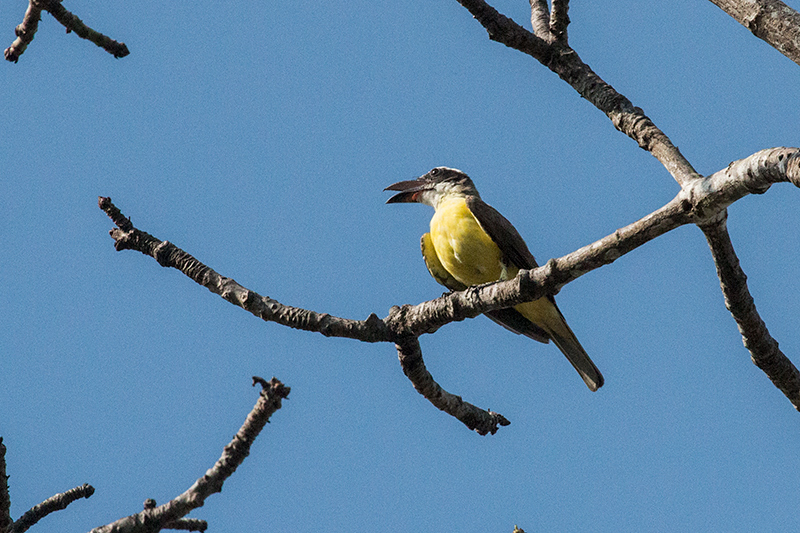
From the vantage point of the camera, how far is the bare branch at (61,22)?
4258 mm

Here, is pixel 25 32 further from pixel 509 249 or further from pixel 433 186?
pixel 433 186

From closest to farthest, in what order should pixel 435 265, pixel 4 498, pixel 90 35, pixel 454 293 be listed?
pixel 4 498
pixel 90 35
pixel 454 293
pixel 435 265

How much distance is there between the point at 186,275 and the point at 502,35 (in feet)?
8.30

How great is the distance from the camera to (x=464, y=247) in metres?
7.30

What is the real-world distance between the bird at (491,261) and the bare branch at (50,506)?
13.3 feet

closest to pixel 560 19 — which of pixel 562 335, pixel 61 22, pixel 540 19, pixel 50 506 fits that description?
pixel 540 19

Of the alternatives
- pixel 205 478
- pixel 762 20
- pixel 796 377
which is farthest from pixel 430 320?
pixel 762 20

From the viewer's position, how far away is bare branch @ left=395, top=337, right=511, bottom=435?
5.01 meters

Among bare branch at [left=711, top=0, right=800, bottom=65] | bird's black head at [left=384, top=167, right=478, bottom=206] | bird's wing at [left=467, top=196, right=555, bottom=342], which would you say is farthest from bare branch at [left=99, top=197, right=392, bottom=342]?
bird's black head at [left=384, top=167, right=478, bottom=206]

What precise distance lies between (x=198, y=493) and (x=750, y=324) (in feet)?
10.1

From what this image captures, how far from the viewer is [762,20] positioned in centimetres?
348

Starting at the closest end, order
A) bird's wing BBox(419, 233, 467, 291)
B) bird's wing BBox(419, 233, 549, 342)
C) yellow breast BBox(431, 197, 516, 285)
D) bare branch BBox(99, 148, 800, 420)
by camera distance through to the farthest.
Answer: bare branch BBox(99, 148, 800, 420) → yellow breast BBox(431, 197, 516, 285) → bird's wing BBox(419, 233, 549, 342) → bird's wing BBox(419, 233, 467, 291)

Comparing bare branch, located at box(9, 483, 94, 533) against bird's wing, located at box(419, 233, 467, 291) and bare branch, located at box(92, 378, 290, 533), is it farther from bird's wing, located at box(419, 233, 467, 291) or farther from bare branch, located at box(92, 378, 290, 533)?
bird's wing, located at box(419, 233, 467, 291)

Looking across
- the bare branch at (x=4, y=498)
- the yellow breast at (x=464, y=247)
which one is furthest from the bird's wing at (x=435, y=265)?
the bare branch at (x=4, y=498)
